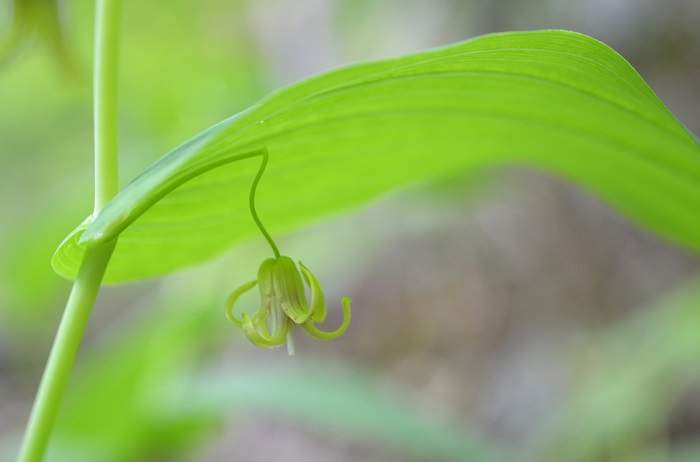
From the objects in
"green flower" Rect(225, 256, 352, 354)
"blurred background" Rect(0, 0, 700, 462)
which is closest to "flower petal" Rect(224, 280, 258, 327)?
"green flower" Rect(225, 256, 352, 354)

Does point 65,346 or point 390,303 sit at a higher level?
point 390,303

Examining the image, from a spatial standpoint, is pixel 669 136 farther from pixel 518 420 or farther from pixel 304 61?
pixel 304 61

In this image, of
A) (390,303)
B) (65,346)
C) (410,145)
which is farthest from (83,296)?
(390,303)

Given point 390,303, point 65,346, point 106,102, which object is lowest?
point 65,346

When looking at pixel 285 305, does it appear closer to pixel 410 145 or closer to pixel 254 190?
pixel 254 190

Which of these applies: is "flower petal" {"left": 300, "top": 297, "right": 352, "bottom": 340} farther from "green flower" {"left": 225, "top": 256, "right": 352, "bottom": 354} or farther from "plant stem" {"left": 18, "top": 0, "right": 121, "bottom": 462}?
"plant stem" {"left": 18, "top": 0, "right": 121, "bottom": 462}

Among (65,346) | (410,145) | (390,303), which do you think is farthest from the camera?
(390,303)

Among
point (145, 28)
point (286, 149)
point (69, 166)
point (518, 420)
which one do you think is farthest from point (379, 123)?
point (69, 166)

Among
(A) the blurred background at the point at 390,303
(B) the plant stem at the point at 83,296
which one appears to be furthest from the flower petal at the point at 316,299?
(A) the blurred background at the point at 390,303
